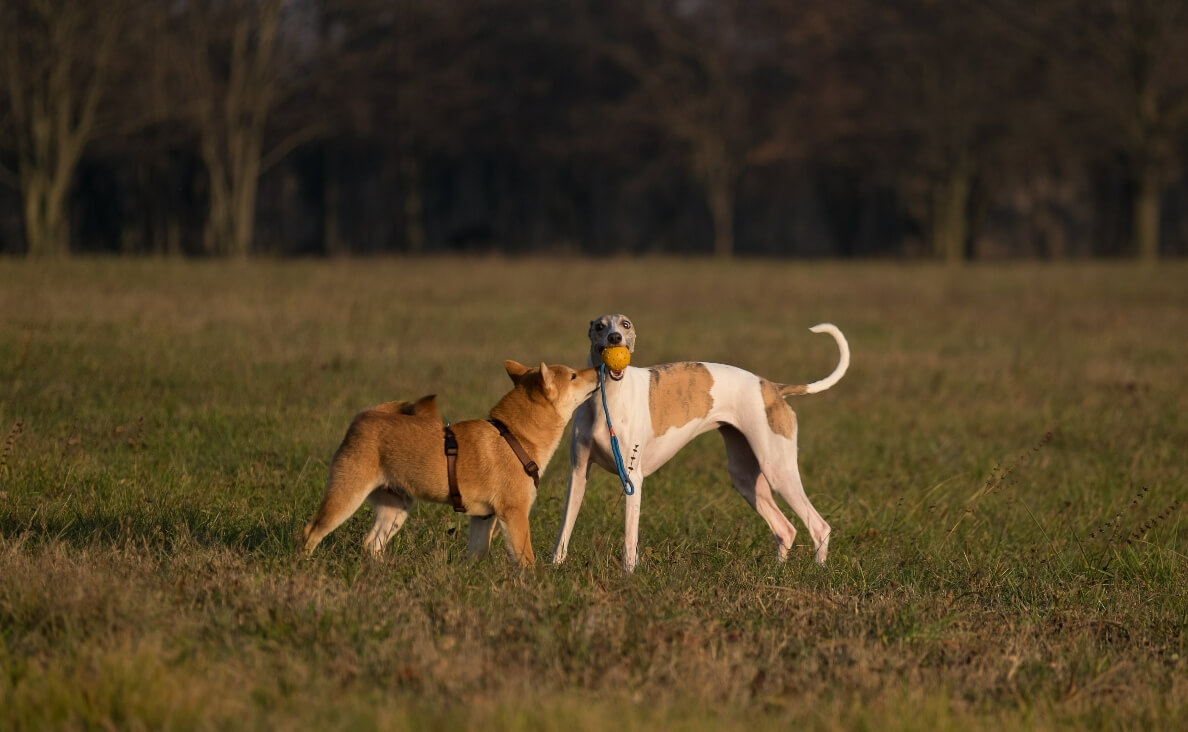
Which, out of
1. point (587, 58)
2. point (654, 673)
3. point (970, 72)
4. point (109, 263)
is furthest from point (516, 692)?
point (587, 58)

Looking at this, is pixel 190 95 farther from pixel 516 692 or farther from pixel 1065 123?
pixel 516 692

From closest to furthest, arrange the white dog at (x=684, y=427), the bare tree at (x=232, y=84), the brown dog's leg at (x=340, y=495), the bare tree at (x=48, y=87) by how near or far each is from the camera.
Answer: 1. the brown dog's leg at (x=340, y=495)
2. the white dog at (x=684, y=427)
3. the bare tree at (x=48, y=87)
4. the bare tree at (x=232, y=84)

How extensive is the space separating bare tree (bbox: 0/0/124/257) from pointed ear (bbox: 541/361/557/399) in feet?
73.8

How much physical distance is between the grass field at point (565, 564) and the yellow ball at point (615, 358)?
3.14 feet

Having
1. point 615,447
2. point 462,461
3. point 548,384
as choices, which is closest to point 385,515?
point 462,461

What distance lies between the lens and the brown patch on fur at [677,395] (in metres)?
6.96

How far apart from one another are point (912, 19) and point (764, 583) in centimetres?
4083

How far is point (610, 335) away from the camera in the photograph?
681 centimetres

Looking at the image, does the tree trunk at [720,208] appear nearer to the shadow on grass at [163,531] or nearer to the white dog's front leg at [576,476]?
the white dog's front leg at [576,476]

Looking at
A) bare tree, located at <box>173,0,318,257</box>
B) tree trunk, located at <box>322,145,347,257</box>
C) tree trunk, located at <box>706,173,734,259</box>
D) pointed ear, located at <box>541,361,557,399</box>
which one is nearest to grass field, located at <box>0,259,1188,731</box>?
pointed ear, located at <box>541,361,557,399</box>

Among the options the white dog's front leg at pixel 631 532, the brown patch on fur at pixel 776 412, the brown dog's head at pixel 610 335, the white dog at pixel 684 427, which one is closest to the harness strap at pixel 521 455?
the white dog at pixel 684 427

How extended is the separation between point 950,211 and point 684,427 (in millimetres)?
39255

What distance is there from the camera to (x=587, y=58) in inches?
2060

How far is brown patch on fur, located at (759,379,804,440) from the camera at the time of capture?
7199mm
